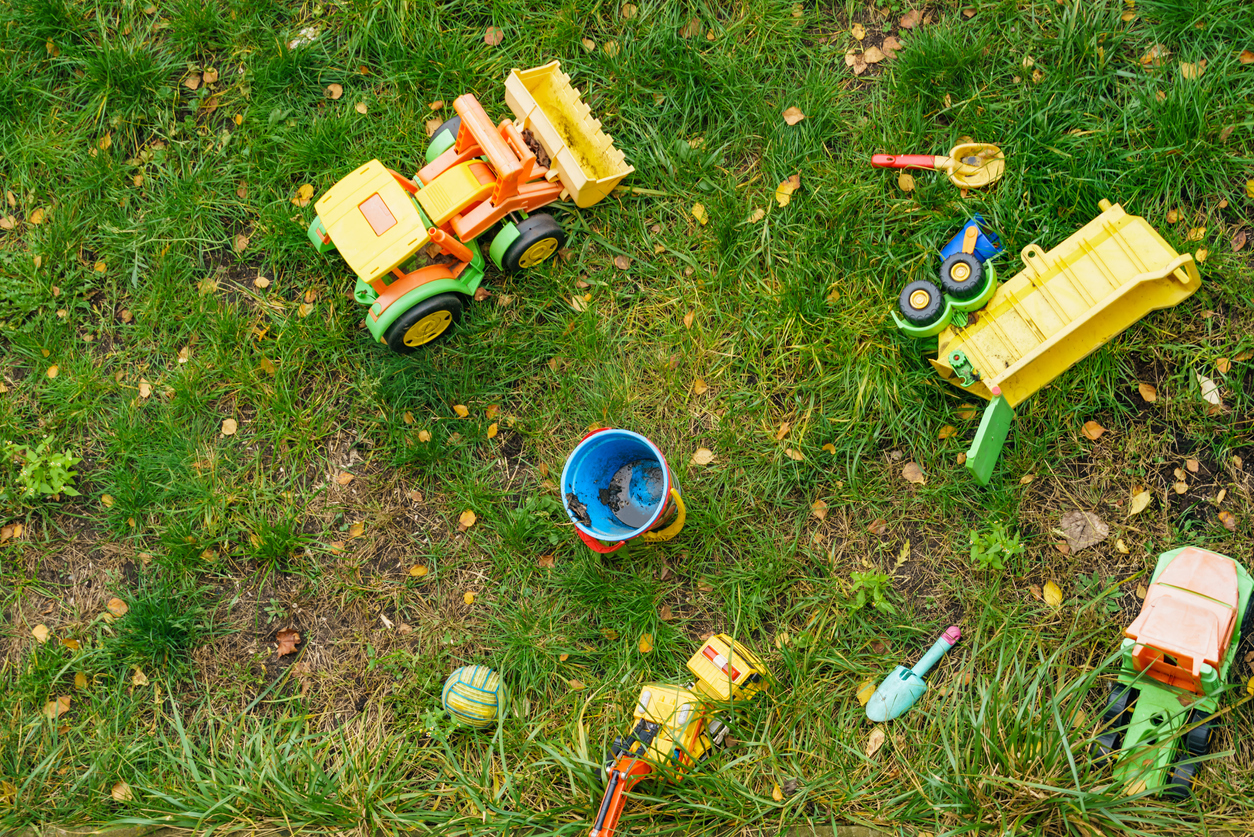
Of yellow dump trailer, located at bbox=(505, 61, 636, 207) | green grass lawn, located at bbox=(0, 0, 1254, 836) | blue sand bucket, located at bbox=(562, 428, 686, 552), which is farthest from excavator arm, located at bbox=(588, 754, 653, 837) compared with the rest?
yellow dump trailer, located at bbox=(505, 61, 636, 207)

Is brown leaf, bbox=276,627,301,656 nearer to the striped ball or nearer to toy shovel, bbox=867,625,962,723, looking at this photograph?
the striped ball

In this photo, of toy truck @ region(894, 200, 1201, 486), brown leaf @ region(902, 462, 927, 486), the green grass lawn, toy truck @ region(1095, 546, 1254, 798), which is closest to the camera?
toy truck @ region(1095, 546, 1254, 798)

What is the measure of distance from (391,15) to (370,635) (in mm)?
2826

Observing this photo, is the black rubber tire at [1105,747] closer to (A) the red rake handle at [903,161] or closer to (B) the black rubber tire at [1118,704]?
(B) the black rubber tire at [1118,704]

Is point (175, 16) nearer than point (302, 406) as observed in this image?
No

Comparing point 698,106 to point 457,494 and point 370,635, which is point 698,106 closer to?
point 457,494

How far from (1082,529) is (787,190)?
1856mm

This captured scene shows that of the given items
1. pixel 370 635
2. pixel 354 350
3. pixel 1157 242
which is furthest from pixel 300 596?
pixel 1157 242

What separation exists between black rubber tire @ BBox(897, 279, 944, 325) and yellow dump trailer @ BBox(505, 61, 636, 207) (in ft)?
4.19

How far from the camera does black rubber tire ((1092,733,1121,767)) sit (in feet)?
9.31

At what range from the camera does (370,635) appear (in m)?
3.47

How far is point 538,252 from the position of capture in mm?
3516

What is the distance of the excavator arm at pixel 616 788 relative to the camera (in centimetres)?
290

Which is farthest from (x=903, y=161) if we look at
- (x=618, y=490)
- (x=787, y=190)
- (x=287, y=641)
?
(x=287, y=641)
